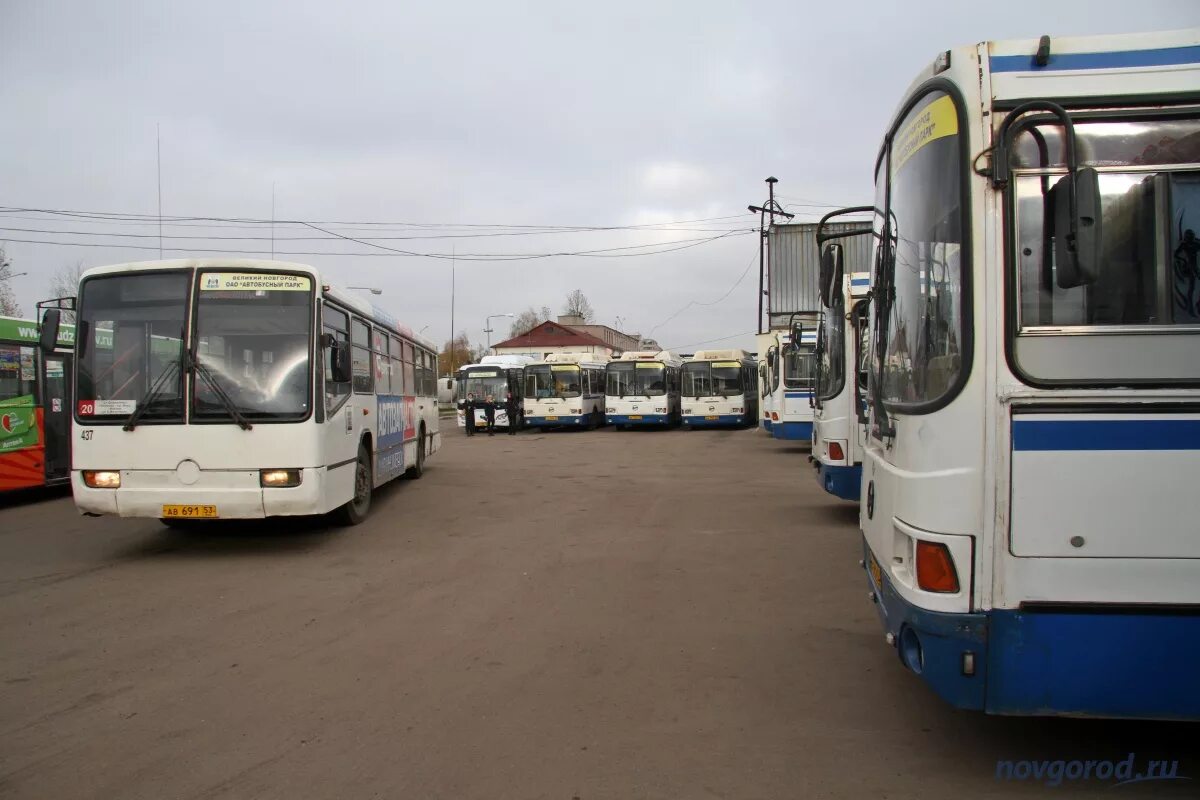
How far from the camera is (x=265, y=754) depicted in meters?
3.95

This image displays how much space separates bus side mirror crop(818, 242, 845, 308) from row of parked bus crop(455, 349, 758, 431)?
82.8ft

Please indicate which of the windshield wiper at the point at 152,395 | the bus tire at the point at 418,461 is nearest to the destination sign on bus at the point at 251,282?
the windshield wiper at the point at 152,395

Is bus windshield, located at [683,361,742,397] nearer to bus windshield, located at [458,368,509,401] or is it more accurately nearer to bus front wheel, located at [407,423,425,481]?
bus windshield, located at [458,368,509,401]

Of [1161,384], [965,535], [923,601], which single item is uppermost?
[1161,384]

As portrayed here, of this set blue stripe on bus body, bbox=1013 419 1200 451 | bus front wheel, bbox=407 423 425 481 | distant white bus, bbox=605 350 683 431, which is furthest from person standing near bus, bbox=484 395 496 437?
blue stripe on bus body, bbox=1013 419 1200 451

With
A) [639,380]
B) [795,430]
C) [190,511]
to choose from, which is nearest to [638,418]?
[639,380]

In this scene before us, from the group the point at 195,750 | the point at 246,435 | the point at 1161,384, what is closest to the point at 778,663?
the point at 1161,384

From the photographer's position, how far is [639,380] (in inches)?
1206

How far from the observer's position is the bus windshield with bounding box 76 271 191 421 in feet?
26.2

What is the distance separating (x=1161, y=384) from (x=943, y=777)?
6.52ft

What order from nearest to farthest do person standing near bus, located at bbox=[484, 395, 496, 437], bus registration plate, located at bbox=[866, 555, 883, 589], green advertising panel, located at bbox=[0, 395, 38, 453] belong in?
bus registration plate, located at bbox=[866, 555, 883, 589], green advertising panel, located at bbox=[0, 395, 38, 453], person standing near bus, located at bbox=[484, 395, 496, 437]

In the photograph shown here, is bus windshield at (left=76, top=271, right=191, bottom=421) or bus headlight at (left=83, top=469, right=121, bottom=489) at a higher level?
bus windshield at (left=76, top=271, right=191, bottom=421)

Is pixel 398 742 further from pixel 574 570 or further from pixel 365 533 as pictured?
pixel 365 533

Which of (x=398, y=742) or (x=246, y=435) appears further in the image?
(x=246, y=435)
